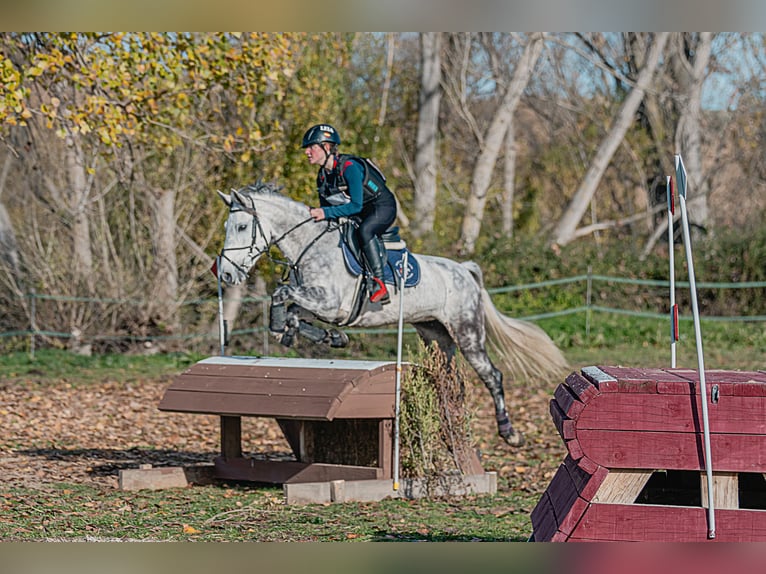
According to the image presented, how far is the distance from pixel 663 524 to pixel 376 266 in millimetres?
3849

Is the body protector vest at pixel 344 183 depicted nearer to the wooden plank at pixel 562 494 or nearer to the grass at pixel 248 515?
the grass at pixel 248 515

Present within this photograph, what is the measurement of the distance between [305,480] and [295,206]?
2.07 m

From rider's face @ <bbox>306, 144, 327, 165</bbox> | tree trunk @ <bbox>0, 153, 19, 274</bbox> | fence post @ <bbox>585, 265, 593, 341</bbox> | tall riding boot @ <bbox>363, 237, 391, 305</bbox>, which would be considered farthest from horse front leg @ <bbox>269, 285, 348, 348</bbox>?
fence post @ <bbox>585, 265, 593, 341</bbox>

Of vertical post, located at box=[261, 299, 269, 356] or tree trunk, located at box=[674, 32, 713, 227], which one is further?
tree trunk, located at box=[674, 32, 713, 227]

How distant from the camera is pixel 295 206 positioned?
26.1 ft

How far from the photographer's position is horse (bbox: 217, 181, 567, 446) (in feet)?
25.3

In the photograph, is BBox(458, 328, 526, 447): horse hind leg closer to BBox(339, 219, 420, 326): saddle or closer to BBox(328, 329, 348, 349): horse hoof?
BBox(339, 219, 420, 326): saddle

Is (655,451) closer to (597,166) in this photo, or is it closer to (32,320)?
(32,320)

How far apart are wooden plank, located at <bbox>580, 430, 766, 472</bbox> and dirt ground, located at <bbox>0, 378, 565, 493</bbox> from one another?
11.8 feet

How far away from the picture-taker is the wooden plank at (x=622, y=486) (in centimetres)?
446

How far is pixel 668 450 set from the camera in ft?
14.5

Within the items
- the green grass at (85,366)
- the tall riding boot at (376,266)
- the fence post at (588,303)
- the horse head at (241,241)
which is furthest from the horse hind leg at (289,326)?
the fence post at (588,303)

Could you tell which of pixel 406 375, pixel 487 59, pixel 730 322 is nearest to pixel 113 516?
pixel 406 375

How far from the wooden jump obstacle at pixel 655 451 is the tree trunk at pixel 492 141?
13.1m
